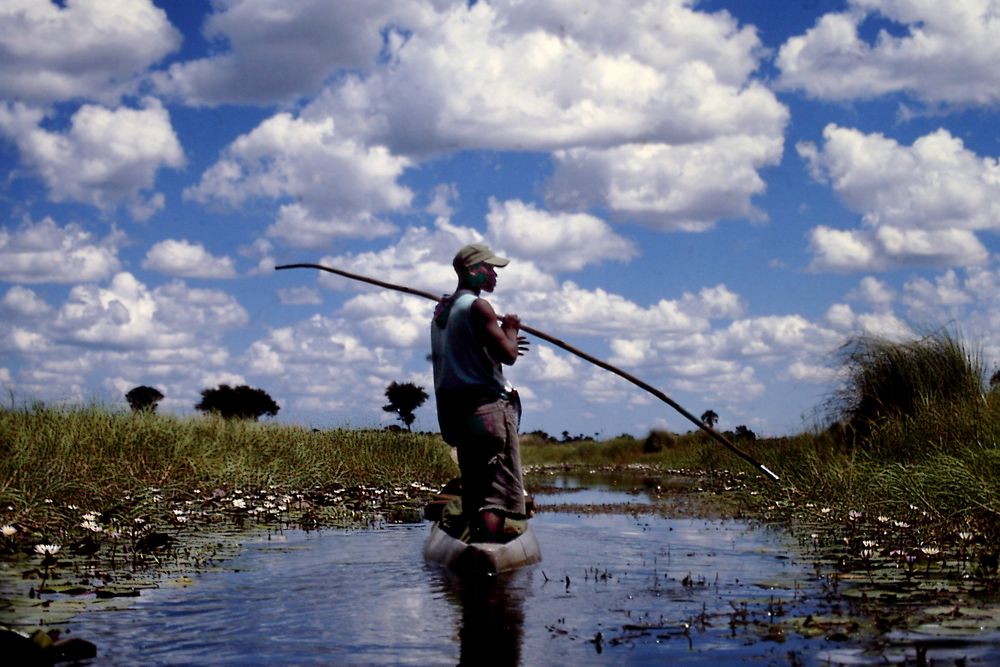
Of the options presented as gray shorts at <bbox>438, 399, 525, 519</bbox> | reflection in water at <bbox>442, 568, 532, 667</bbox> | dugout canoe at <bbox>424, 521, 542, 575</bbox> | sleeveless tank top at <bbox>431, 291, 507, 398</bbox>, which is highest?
sleeveless tank top at <bbox>431, 291, 507, 398</bbox>

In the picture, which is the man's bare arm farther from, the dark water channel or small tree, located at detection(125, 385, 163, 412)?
small tree, located at detection(125, 385, 163, 412)

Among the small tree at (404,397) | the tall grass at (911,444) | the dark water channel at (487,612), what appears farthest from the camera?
the small tree at (404,397)

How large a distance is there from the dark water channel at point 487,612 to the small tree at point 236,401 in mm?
25133

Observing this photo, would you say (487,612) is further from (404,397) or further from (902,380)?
(404,397)

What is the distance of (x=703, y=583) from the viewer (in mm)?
9438

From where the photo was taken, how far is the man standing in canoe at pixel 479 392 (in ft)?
33.9

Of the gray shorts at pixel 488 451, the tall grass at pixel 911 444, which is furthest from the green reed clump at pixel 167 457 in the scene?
the tall grass at pixel 911 444

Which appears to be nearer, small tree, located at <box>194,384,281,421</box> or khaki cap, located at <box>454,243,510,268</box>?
khaki cap, located at <box>454,243,510,268</box>

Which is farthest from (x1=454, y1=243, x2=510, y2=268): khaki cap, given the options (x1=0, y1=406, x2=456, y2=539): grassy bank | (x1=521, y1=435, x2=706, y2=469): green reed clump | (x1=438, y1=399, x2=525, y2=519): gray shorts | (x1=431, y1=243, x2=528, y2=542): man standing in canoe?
(x1=521, y1=435, x2=706, y2=469): green reed clump

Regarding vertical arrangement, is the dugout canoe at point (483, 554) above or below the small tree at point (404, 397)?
below

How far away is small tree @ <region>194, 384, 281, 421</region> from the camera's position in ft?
121

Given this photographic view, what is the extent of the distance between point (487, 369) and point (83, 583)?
416cm

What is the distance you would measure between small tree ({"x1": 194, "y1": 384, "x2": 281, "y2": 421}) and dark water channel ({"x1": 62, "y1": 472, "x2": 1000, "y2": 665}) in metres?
25.1

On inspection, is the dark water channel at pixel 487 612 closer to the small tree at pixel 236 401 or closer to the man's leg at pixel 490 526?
the man's leg at pixel 490 526
